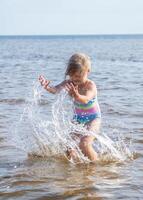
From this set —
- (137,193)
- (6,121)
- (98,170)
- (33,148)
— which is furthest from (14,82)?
(137,193)

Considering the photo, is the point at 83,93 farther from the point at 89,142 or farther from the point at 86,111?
the point at 89,142

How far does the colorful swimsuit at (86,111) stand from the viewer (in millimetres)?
7090

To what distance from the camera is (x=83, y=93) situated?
699 centimetres

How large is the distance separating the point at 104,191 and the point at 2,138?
136 inches

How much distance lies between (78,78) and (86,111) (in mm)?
487

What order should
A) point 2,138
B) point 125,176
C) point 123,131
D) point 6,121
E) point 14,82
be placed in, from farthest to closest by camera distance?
point 14,82
point 6,121
point 123,131
point 2,138
point 125,176

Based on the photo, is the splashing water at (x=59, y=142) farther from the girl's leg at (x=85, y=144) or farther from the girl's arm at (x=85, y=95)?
the girl's arm at (x=85, y=95)

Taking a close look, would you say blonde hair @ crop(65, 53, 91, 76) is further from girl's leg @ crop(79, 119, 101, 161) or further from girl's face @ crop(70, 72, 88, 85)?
girl's leg @ crop(79, 119, 101, 161)

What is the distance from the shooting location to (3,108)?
12.2 m

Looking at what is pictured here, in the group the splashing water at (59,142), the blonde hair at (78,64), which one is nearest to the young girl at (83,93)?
the blonde hair at (78,64)

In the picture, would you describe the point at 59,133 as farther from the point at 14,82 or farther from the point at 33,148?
the point at 14,82

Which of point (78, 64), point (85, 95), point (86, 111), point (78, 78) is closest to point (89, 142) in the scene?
point (86, 111)

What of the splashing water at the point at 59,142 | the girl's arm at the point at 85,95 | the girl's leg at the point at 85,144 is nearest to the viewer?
the girl's arm at the point at 85,95

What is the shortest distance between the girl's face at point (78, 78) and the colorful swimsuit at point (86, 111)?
0.91 ft
